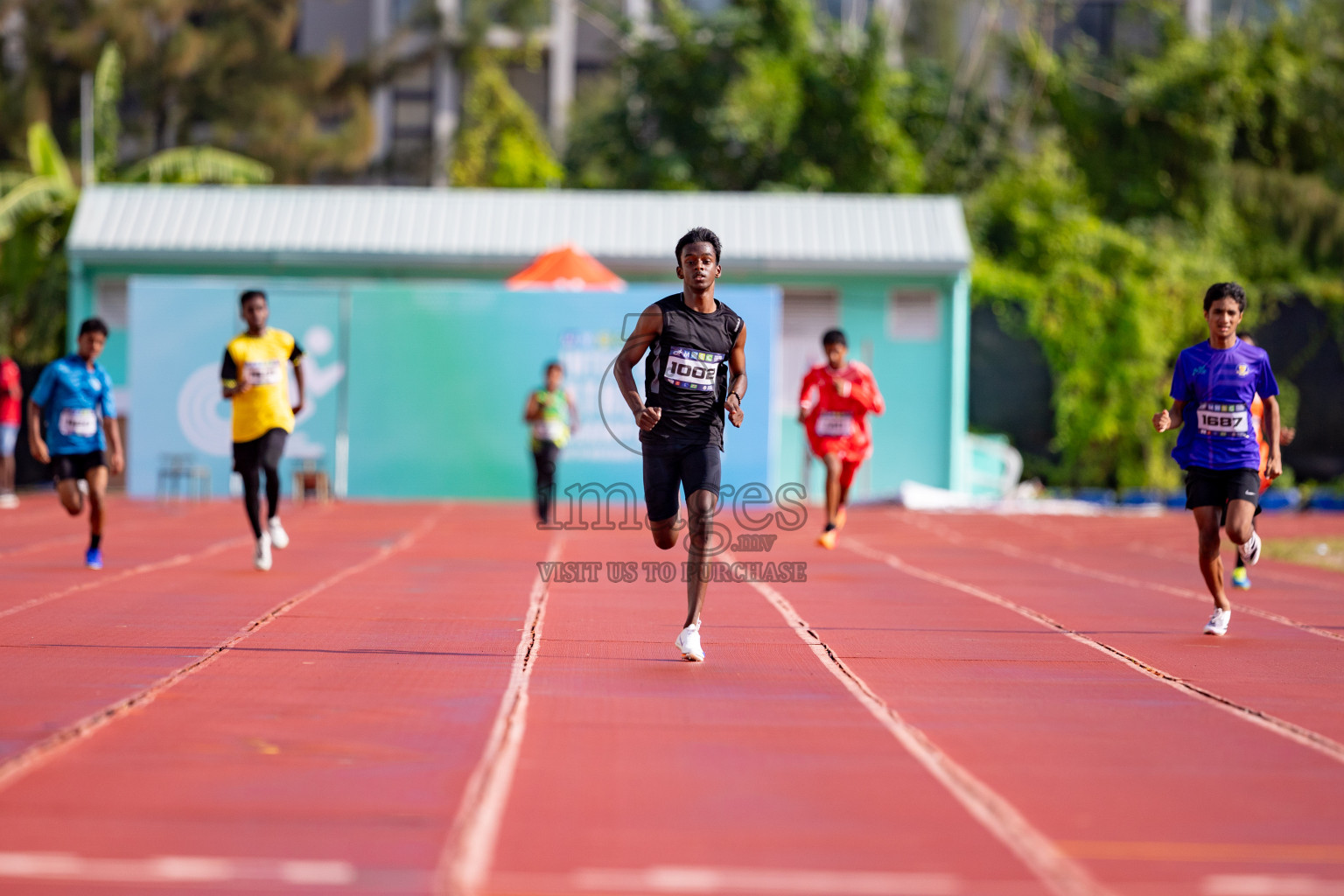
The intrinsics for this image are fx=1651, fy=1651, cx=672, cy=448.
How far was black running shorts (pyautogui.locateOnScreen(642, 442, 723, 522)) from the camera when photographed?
25.7ft

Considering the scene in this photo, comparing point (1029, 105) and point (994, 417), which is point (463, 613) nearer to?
point (994, 417)

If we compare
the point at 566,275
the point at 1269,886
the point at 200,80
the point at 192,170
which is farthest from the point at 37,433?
the point at 200,80

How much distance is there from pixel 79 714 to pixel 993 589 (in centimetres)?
726

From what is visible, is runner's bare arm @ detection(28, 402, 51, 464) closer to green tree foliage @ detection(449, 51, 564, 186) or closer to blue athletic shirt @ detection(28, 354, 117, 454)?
blue athletic shirt @ detection(28, 354, 117, 454)

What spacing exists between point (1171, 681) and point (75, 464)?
8.01 metres

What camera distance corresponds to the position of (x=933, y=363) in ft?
78.1

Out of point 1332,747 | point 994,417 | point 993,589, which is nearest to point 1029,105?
point 994,417

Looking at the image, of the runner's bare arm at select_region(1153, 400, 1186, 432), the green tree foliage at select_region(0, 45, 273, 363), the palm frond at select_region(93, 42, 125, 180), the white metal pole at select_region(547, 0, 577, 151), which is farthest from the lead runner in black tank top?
the white metal pole at select_region(547, 0, 577, 151)

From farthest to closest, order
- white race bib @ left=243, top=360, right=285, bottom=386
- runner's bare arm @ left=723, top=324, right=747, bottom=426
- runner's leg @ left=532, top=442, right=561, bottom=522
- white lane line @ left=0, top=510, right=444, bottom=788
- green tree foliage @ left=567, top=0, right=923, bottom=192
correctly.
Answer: green tree foliage @ left=567, top=0, right=923, bottom=192, runner's leg @ left=532, top=442, right=561, bottom=522, white race bib @ left=243, top=360, right=285, bottom=386, runner's bare arm @ left=723, top=324, right=747, bottom=426, white lane line @ left=0, top=510, right=444, bottom=788

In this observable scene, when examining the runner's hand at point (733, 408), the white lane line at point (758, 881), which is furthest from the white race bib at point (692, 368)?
the white lane line at point (758, 881)

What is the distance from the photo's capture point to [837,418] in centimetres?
1487

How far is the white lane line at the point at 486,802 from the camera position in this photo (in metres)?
4.29

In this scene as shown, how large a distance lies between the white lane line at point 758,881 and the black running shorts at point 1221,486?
547cm

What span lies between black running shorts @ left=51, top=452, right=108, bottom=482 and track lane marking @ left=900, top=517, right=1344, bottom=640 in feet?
25.1
